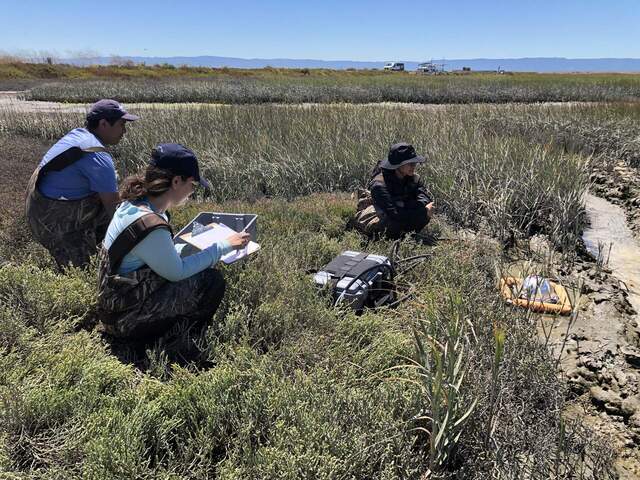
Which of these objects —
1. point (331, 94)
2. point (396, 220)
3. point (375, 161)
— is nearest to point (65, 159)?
point (396, 220)

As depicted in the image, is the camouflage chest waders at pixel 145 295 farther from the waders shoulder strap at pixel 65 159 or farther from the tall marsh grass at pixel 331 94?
Result: the tall marsh grass at pixel 331 94

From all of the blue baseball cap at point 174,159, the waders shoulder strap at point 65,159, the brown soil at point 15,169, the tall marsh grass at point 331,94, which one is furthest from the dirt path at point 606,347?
the tall marsh grass at point 331,94

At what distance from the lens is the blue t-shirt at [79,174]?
12.2ft

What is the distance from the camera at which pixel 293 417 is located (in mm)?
2320

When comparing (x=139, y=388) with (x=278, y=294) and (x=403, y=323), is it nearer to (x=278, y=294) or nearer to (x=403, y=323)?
(x=278, y=294)

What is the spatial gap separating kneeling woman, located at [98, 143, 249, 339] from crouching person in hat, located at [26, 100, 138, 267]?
3.81 feet

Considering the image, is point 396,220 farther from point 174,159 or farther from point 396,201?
point 174,159

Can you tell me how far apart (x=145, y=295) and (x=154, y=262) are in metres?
0.30

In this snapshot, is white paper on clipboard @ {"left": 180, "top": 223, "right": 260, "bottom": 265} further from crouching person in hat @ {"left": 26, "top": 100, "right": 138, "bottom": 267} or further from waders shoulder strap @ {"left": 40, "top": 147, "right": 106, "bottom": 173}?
waders shoulder strap @ {"left": 40, "top": 147, "right": 106, "bottom": 173}

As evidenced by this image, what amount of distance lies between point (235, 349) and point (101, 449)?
3.59ft

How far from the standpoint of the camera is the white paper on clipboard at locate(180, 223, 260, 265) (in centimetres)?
315

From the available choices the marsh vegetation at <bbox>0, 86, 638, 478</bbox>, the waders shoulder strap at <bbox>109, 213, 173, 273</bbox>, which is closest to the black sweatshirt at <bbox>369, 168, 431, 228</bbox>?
the marsh vegetation at <bbox>0, 86, 638, 478</bbox>

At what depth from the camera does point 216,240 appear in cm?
316

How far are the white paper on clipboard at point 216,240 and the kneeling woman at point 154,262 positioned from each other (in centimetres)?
14
